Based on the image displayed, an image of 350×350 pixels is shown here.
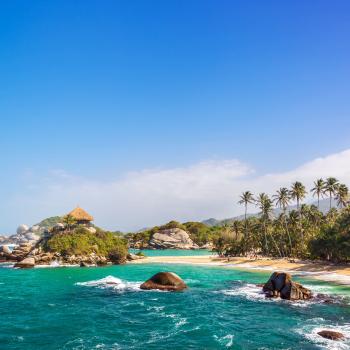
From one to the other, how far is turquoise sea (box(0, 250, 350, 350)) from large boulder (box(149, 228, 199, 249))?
131258 millimetres

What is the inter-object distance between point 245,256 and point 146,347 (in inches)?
3533

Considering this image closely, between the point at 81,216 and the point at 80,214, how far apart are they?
33.7 inches

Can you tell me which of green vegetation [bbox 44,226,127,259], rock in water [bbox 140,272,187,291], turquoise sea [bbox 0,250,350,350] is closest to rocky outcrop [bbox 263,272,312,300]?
turquoise sea [bbox 0,250,350,350]

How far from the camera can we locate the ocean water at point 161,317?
96.1 feet

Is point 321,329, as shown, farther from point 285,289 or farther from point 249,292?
point 249,292

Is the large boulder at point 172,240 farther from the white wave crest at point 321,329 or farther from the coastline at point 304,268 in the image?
the white wave crest at point 321,329

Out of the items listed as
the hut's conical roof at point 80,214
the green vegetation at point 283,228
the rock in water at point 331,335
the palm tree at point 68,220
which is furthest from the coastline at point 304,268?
the palm tree at point 68,220

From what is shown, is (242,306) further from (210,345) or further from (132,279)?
(132,279)

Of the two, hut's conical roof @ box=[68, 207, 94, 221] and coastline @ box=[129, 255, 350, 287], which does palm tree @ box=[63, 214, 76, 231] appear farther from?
coastline @ box=[129, 255, 350, 287]

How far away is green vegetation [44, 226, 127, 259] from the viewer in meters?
100

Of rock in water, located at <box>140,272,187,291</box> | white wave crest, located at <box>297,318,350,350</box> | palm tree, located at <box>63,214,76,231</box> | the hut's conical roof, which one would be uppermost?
the hut's conical roof

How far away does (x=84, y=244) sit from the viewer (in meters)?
103

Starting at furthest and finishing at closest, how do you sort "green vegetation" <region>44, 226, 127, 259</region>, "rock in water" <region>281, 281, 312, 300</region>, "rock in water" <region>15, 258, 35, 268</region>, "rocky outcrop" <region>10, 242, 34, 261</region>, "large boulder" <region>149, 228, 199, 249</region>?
"large boulder" <region>149, 228, 199, 249</region> < "rocky outcrop" <region>10, 242, 34, 261</region> < "green vegetation" <region>44, 226, 127, 259</region> < "rock in water" <region>15, 258, 35, 268</region> < "rock in water" <region>281, 281, 312, 300</region>

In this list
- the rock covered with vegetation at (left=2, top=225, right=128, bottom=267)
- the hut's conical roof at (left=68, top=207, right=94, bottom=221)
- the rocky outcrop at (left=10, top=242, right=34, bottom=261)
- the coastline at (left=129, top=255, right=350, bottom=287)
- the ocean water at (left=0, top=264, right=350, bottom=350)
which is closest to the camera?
the ocean water at (left=0, top=264, right=350, bottom=350)
